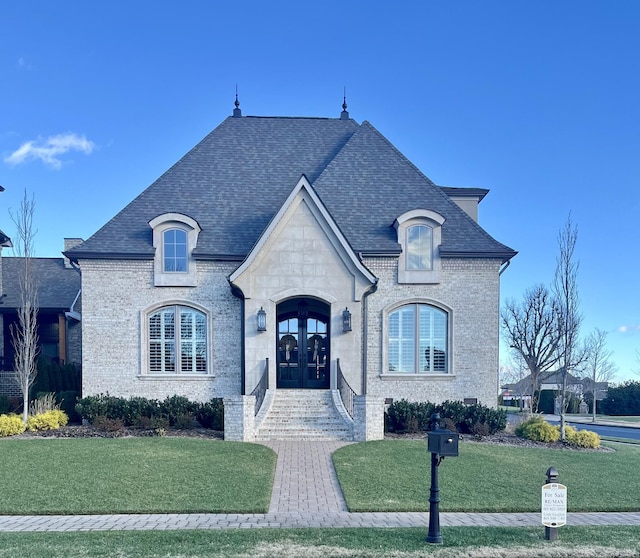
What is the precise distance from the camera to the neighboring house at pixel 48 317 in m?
22.6

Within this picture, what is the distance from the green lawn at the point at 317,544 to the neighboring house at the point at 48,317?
16889mm

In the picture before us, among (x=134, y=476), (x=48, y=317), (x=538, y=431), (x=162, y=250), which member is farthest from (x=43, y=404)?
(x=538, y=431)

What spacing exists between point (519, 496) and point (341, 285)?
9812 mm

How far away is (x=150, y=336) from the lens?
19.1m

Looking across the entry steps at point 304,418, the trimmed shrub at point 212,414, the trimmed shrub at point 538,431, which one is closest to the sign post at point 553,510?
the entry steps at point 304,418

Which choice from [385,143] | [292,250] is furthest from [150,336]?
[385,143]

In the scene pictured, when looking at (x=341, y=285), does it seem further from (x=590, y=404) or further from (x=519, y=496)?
(x=590, y=404)

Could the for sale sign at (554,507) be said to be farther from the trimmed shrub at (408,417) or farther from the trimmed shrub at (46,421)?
the trimmed shrub at (46,421)

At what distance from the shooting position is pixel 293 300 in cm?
1930

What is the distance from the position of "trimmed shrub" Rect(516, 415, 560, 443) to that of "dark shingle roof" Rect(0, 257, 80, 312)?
62.4ft

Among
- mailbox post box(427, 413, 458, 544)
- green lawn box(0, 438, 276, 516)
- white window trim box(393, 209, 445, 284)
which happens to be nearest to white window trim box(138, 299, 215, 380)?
green lawn box(0, 438, 276, 516)

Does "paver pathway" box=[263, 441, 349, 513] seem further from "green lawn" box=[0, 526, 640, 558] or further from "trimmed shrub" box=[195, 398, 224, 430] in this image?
"trimmed shrub" box=[195, 398, 224, 430]

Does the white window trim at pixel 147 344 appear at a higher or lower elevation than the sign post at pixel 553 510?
higher

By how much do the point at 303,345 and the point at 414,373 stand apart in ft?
13.6
